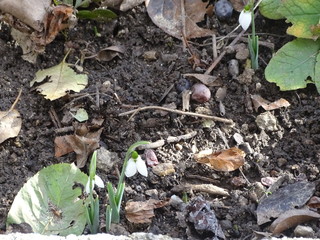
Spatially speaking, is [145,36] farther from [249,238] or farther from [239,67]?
[249,238]

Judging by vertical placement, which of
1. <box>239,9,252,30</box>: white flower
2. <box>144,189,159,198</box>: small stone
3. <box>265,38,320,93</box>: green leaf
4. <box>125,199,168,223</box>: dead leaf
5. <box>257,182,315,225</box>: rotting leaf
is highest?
<box>239,9,252,30</box>: white flower

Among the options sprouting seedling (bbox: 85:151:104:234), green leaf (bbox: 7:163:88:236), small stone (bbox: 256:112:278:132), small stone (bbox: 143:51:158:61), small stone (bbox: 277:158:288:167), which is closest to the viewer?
sprouting seedling (bbox: 85:151:104:234)

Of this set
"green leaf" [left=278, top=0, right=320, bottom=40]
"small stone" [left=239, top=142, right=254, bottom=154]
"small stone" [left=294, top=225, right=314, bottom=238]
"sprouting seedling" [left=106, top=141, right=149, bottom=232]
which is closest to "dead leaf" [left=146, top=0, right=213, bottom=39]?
"green leaf" [left=278, top=0, right=320, bottom=40]

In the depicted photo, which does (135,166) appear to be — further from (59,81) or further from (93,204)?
(59,81)

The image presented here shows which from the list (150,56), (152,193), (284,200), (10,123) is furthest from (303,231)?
(10,123)

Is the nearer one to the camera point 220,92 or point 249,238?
point 249,238

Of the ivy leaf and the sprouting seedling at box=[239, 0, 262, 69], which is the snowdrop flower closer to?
the ivy leaf

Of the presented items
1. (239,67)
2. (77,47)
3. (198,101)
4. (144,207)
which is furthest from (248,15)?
(144,207)
